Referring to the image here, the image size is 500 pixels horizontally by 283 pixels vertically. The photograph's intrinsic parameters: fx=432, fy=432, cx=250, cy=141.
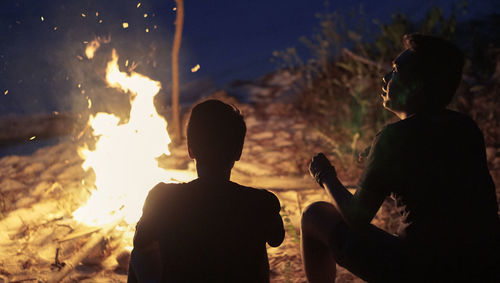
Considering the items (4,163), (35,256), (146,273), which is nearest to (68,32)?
(4,163)

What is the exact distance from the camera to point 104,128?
13.5ft

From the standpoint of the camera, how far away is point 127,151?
4168mm

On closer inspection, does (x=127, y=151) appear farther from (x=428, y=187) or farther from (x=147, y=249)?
(x=428, y=187)

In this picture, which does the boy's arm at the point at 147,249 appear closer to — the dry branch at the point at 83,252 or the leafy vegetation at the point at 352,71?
the dry branch at the point at 83,252

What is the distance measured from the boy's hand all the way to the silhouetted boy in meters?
0.37

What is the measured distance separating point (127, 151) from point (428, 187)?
3041 millimetres

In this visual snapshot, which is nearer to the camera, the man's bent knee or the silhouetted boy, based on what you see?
the silhouetted boy

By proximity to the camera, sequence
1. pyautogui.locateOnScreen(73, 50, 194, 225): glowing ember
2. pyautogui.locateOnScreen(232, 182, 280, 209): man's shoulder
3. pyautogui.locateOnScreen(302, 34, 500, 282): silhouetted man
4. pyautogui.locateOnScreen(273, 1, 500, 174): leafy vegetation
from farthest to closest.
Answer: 1. pyautogui.locateOnScreen(273, 1, 500, 174): leafy vegetation
2. pyautogui.locateOnScreen(73, 50, 194, 225): glowing ember
3. pyautogui.locateOnScreen(232, 182, 280, 209): man's shoulder
4. pyautogui.locateOnScreen(302, 34, 500, 282): silhouetted man

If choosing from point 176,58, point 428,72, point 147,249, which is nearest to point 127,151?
point 147,249

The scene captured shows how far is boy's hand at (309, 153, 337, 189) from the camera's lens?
2248mm


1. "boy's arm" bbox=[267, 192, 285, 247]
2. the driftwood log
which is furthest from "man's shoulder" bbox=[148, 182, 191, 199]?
the driftwood log

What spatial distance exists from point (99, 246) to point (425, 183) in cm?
261

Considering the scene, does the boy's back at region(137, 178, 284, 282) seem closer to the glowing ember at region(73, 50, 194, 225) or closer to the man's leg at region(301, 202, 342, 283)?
the man's leg at region(301, 202, 342, 283)

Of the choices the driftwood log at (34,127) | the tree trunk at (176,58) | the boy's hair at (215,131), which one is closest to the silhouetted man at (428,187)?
the boy's hair at (215,131)
